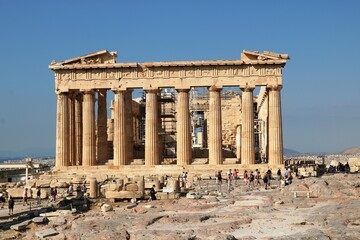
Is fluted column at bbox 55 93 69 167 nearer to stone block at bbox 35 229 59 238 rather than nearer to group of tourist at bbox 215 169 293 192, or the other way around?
group of tourist at bbox 215 169 293 192

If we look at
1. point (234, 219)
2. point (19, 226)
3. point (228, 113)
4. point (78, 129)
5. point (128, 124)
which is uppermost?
point (228, 113)

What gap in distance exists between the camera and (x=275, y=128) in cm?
4816

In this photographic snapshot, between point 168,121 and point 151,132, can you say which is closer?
point 151,132

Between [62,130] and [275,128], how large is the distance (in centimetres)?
1899

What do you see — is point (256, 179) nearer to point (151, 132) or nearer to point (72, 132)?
point (151, 132)

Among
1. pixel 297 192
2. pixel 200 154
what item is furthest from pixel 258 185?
pixel 200 154

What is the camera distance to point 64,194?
123 ft

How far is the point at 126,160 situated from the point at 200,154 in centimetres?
1216

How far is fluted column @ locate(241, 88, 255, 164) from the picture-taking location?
158 ft

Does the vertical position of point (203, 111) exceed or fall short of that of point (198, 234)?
it exceeds it

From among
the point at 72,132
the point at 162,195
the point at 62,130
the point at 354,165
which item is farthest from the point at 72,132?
the point at 354,165

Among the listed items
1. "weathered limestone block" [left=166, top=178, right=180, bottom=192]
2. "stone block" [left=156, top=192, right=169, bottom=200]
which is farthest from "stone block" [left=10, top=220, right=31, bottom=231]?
"weathered limestone block" [left=166, top=178, right=180, bottom=192]

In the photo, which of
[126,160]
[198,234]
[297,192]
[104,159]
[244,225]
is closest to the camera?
[198,234]

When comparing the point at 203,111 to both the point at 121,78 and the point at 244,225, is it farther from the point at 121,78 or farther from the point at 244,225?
the point at 244,225
